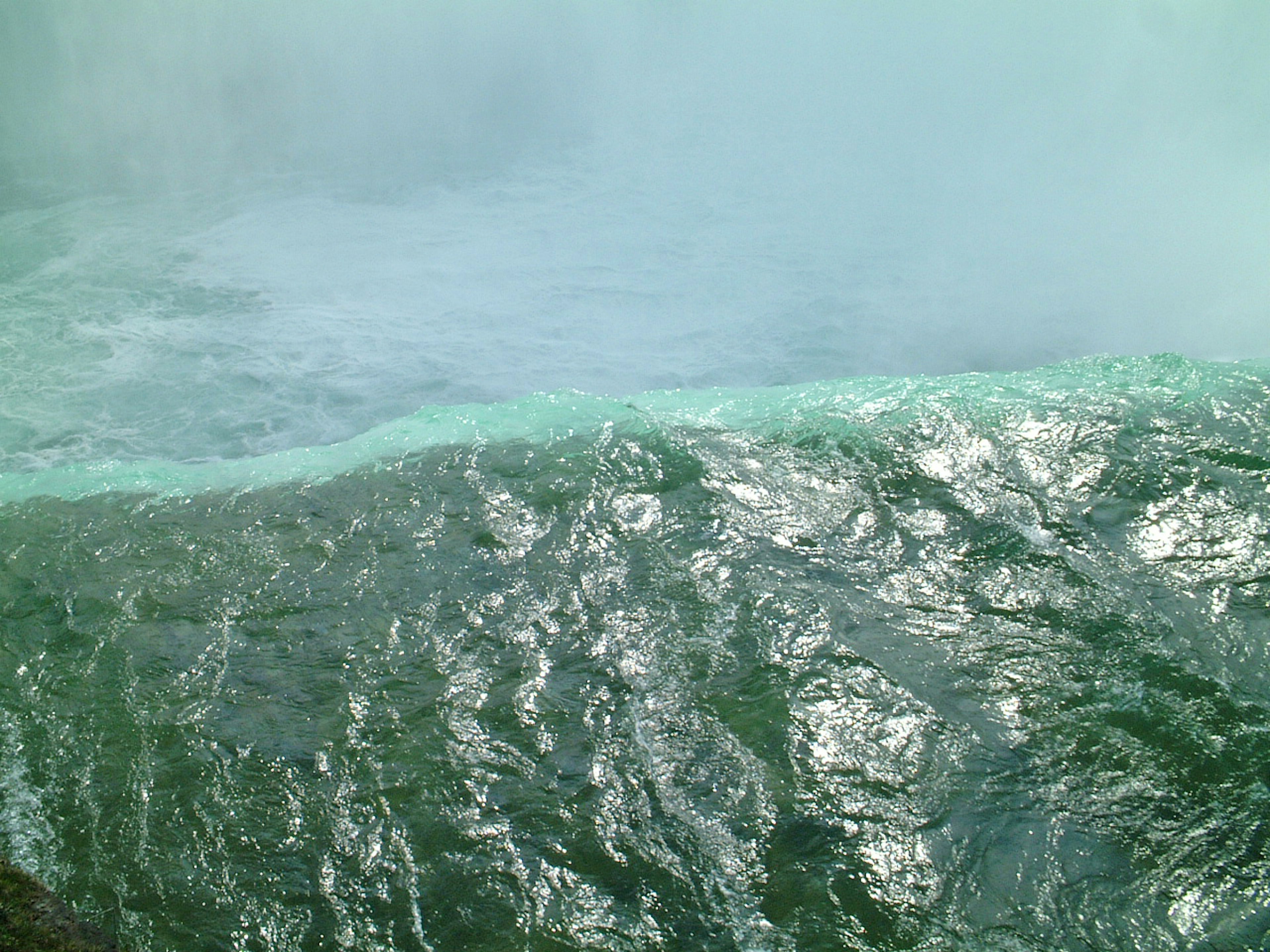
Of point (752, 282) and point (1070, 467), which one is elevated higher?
point (752, 282)

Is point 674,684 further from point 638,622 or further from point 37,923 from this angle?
point 37,923

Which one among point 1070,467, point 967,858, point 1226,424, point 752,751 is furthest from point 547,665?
point 1226,424

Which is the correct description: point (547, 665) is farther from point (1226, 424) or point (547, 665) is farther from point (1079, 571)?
point (1226, 424)

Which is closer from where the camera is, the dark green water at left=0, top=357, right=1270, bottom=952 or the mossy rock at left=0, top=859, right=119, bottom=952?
the mossy rock at left=0, top=859, right=119, bottom=952

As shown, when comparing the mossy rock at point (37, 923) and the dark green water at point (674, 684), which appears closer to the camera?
the mossy rock at point (37, 923)
